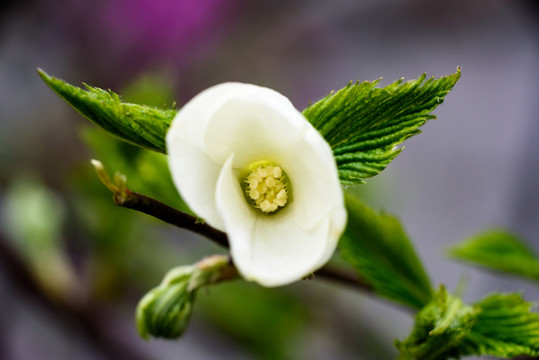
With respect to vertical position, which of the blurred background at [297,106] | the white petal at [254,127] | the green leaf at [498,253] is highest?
the blurred background at [297,106]

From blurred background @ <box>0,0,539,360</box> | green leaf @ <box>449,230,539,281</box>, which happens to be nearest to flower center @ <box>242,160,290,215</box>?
green leaf @ <box>449,230,539,281</box>

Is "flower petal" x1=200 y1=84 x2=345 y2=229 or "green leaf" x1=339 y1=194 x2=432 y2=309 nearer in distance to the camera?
"flower petal" x1=200 y1=84 x2=345 y2=229

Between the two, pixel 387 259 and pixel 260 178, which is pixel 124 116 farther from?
pixel 387 259

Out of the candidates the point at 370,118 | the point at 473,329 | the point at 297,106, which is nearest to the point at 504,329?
the point at 473,329

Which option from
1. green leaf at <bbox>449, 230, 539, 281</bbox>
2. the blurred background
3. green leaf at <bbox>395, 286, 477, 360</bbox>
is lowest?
green leaf at <bbox>395, 286, 477, 360</bbox>

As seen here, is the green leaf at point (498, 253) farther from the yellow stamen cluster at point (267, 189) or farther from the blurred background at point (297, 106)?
the blurred background at point (297, 106)

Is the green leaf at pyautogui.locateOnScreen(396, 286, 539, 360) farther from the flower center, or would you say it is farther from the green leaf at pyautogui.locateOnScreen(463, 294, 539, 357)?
the flower center

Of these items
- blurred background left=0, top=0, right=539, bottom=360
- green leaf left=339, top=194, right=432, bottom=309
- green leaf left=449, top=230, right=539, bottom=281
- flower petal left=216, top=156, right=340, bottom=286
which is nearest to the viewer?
flower petal left=216, top=156, right=340, bottom=286

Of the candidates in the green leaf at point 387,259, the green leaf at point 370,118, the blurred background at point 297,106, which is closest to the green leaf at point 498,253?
the green leaf at point 387,259
